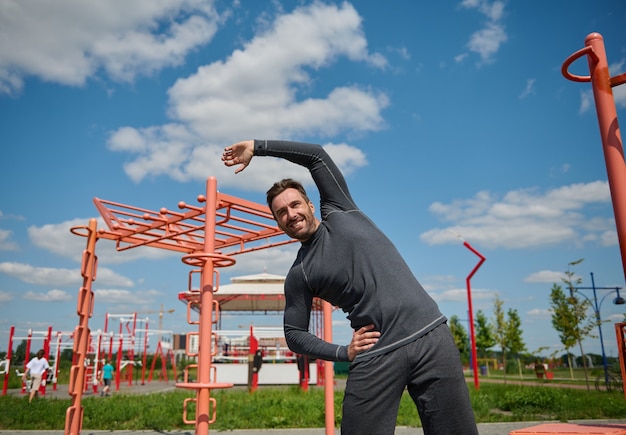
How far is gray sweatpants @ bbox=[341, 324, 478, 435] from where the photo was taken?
1.75 m

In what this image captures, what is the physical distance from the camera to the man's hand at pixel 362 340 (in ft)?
5.93

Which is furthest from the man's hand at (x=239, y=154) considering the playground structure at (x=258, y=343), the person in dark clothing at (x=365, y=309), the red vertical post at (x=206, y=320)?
the playground structure at (x=258, y=343)

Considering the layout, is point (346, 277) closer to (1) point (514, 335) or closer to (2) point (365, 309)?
(2) point (365, 309)

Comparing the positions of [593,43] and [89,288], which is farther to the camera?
[89,288]

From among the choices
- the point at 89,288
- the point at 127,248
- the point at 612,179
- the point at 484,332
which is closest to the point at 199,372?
the point at 89,288

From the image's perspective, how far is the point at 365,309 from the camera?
1.85 metres

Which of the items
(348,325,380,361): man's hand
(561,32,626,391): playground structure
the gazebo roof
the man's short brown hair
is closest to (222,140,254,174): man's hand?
the man's short brown hair

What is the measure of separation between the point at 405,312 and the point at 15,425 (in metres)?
8.55

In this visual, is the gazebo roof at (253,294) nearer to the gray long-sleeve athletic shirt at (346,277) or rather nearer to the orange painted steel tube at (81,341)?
the orange painted steel tube at (81,341)

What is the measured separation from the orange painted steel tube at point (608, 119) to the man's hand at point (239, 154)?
1834mm

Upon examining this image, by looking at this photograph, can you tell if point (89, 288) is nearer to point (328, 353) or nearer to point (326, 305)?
point (326, 305)

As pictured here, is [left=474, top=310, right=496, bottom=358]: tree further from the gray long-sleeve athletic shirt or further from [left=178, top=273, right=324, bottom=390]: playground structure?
the gray long-sleeve athletic shirt

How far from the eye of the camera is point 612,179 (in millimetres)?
2498

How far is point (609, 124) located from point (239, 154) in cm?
193
